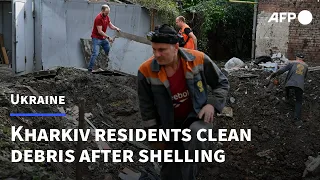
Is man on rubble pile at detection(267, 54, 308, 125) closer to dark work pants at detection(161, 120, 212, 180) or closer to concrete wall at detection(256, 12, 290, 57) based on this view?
concrete wall at detection(256, 12, 290, 57)

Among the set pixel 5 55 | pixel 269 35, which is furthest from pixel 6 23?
pixel 269 35

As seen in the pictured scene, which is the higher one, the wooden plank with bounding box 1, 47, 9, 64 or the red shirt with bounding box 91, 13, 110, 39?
the red shirt with bounding box 91, 13, 110, 39

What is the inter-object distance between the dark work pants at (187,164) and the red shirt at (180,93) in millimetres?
223

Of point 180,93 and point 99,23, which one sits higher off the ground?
point 99,23

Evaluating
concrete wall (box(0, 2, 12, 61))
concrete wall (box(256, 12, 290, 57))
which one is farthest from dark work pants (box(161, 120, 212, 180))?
concrete wall (box(0, 2, 12, 61))

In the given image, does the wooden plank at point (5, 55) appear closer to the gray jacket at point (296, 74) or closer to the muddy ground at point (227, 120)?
the muddy ground at point (227, 120)

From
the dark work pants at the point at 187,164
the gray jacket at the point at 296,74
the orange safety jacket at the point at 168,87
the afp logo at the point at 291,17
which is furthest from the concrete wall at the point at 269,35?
the dark work pants at the point at 187,164

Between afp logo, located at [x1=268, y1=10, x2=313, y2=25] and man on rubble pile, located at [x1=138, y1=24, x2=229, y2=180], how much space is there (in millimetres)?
11983

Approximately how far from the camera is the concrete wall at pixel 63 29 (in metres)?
12.5

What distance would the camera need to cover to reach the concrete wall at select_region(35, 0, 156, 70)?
1252cm

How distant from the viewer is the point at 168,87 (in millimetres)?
4422

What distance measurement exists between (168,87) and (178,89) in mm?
104

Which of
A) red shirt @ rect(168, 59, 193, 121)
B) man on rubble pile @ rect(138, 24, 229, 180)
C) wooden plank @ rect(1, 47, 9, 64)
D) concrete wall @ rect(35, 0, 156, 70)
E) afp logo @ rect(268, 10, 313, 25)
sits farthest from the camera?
wooden plank @ rect(1, 47, 9, 64)

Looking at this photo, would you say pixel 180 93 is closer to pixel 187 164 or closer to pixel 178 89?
pixel 178 89
